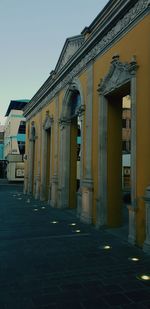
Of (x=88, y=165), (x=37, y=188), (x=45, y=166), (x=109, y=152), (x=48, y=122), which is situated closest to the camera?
(x=109, y=152)

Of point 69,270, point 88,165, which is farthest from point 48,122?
point 69,270

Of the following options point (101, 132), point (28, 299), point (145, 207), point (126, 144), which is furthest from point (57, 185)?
point (126, 144)

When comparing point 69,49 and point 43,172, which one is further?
point 43,172

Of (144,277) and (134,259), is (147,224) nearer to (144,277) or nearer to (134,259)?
(134,259)

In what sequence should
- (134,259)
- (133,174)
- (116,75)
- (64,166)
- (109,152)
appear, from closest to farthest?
(134,259), (133,174), (116,75), (109,152), (64,166)

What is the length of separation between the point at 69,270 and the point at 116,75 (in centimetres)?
555

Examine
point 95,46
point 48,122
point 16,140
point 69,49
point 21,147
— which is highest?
point 69,49

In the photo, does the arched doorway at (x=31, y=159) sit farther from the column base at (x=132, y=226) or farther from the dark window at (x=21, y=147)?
the dark window at (x=21, y=147)

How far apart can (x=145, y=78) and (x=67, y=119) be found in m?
6.80

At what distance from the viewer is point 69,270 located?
499 centimetres

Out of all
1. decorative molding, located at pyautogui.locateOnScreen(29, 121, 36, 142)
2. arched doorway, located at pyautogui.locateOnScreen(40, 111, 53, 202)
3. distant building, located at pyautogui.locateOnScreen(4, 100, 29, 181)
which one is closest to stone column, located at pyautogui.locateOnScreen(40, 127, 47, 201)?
arched doorway, located at pyautogui.locateOnScreen(40, 111, 53, 202)

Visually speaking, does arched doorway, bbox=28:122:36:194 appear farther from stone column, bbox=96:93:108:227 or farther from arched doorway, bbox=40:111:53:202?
stone column, bbox=96:93:108:227

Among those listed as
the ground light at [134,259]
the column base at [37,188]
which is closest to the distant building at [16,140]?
the column base at [37,188]

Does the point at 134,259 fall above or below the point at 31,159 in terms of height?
below
